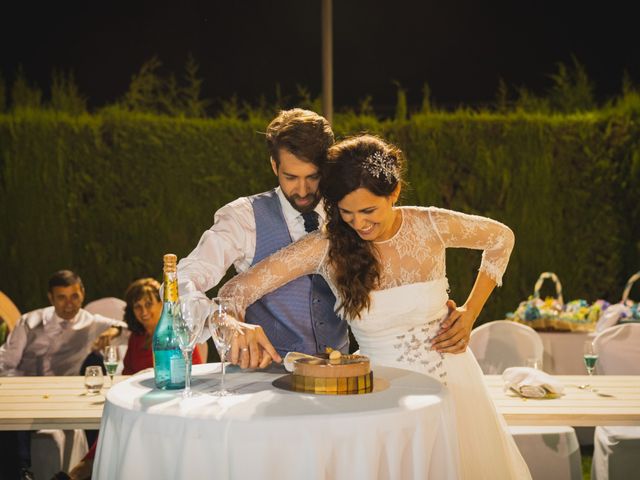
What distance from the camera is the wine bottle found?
2.60 m

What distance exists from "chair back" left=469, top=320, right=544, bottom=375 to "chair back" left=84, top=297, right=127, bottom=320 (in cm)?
250

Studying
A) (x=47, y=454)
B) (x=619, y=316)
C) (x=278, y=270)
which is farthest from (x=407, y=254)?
(x=619, y=316)

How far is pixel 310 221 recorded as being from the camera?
3477 millimetres

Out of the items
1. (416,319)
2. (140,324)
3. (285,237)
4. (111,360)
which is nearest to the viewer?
(416,319)

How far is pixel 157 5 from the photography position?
11.3 m

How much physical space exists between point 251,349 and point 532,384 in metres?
1.51

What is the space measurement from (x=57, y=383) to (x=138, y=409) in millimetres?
2013

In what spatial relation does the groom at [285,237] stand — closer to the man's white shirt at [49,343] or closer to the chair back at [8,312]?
the man's white shirt at [49,343]

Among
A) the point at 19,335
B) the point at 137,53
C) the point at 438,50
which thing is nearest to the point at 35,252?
the point at 19,335

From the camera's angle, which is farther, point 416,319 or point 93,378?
point 93,378

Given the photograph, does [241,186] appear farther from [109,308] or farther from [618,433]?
[618,433]

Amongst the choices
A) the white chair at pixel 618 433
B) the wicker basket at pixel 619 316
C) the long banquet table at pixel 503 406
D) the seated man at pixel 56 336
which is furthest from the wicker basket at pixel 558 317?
the seated man at pixel 56 336

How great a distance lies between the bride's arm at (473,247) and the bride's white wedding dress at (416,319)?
1.2 inches

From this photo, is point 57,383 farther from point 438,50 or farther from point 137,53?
point 438,50
